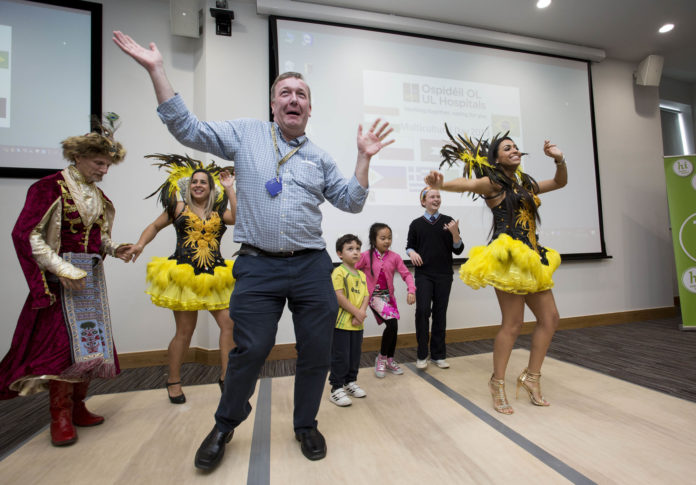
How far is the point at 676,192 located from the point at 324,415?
5.10 meters

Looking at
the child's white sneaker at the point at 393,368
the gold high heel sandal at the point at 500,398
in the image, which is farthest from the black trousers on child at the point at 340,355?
the gold high heel sandal at the point at 500,398

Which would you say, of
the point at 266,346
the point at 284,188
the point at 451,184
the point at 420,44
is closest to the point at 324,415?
the point at 266,346

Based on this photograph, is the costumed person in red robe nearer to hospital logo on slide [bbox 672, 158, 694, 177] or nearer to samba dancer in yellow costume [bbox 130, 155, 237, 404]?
samba dancer in yellow costume [bbox 130, 155, 237, 404]

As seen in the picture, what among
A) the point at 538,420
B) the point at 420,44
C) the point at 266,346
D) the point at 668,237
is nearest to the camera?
the point at 266,346

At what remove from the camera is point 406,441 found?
5.47 ft

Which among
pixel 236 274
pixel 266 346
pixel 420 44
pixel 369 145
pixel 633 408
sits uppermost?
pixel 420 44

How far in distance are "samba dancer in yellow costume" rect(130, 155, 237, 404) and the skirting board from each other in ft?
3.47

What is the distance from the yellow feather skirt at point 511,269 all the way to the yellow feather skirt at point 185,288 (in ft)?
5.20

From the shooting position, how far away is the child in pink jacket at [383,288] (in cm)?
264

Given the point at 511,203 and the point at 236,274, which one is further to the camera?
the point at 511,203

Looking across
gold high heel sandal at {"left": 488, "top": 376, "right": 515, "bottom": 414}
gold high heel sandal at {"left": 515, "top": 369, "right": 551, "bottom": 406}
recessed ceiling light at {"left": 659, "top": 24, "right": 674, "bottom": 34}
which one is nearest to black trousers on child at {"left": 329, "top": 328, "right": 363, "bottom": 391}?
gold high heel sandal at {"left": 488, "top": 376, "right": 515, "bottom": 414}

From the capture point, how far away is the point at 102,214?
1.98 metres

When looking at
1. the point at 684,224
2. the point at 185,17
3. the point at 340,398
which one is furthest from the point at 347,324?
the point at 684,224

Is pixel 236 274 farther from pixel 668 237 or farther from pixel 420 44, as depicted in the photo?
pixel 668 237
